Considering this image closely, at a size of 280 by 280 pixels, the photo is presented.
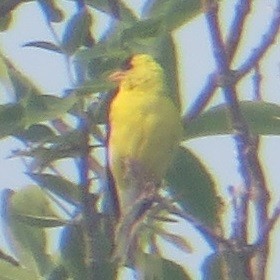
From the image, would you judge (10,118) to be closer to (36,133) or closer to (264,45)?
(36,133)

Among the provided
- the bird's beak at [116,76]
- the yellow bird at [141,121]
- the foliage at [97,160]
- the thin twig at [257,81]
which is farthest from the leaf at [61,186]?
the yellow bird at [141,121]

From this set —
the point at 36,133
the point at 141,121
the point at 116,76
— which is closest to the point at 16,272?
the point at 36,133

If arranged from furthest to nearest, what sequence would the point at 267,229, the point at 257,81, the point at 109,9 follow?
the point at 109,9 → the point at 257,81 → the point at 267,229

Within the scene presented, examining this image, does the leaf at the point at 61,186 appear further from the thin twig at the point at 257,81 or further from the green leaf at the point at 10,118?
the thin twig at the point at 257,81

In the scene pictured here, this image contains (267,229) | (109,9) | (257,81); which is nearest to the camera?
(267,229)

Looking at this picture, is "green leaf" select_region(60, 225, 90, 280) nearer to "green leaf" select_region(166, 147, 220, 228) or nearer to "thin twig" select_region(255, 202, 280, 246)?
"green leaf" select_region(166, 147, 220, 228)

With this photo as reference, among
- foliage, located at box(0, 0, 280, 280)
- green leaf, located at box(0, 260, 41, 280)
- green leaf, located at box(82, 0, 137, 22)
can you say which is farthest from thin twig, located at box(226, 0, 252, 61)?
green leaf, located at box(0, 260, 41, 280)

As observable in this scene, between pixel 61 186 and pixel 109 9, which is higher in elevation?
pixel 109 9
